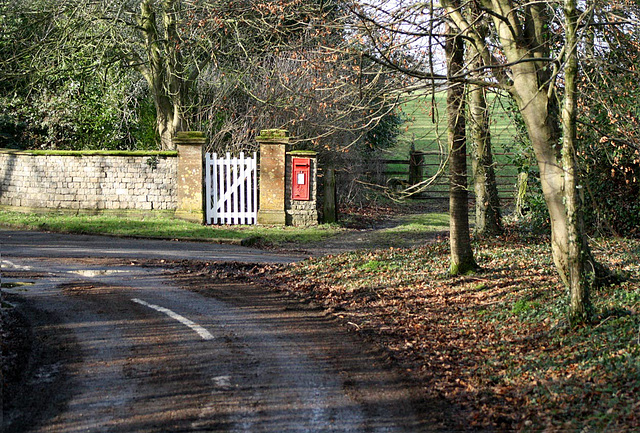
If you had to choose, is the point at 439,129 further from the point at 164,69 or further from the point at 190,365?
the point at 164,69

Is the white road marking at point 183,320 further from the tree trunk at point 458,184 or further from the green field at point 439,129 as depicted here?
the tree trunk at point 458,184

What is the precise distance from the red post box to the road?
28.6 ft

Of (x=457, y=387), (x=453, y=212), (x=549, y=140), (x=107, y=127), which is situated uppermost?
(x=107, y=127)

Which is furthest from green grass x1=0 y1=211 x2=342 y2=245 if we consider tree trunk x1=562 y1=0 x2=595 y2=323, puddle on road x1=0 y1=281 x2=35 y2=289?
tree trunk x1=562 y1=0 x2=595 y2=323

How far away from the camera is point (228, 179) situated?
2097 centimetres

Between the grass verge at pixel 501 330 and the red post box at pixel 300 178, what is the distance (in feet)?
23.0

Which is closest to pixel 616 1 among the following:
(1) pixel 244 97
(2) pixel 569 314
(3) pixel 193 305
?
(2) pixel 569 314

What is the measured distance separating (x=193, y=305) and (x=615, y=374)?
593 cm

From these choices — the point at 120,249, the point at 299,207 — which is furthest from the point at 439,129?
the point at 299,207

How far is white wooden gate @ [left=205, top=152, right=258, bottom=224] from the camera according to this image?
21.0m

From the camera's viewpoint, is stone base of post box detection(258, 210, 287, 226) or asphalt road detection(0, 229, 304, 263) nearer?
asphalt road detection(0, 229, 304, 263)

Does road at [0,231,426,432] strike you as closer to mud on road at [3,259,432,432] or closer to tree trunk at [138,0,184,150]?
mud on road at [3,259,432,432]

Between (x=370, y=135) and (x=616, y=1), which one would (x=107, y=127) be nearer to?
(x=370, y=135)

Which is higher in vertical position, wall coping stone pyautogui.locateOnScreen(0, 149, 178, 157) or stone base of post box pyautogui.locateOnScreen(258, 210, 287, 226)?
wall coping stone pyautogui.locateOnScreen(0, 149, 178, 157)
